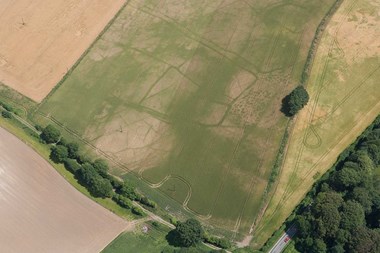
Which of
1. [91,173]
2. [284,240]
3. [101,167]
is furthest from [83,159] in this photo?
[284,240]

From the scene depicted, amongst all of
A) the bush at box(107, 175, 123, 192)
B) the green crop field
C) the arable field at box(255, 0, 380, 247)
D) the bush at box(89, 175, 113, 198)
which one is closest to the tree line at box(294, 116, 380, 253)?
the arable field at box(255, 0, 380, 247)

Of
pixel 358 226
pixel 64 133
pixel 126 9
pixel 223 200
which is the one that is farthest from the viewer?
pixel 126 9

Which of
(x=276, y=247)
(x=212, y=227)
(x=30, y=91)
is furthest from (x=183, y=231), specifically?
(x=30, y=91)

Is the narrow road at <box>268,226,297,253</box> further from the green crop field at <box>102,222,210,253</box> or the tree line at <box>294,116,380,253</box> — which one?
the green crop field at <box>102,222,210,253</box>

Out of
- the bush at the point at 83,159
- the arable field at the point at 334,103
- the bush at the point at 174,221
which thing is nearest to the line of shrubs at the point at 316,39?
the arable field at the point at 334,103

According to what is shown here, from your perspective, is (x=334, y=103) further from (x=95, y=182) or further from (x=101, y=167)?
(x=95, y=182)

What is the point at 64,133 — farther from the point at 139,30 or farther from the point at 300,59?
the point at 300,59
